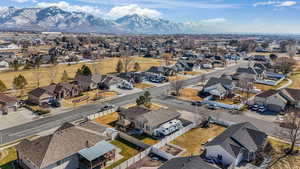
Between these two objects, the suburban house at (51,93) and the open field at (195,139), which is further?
the suburban house at (51,93)

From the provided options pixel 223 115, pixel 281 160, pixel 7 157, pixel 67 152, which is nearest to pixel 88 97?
pixel 7 157

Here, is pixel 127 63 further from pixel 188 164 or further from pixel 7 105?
pixel 188 164

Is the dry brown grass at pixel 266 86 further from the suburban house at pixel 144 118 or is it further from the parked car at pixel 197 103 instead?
the suburban house at pixel 144 118

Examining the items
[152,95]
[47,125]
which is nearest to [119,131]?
[47,125]

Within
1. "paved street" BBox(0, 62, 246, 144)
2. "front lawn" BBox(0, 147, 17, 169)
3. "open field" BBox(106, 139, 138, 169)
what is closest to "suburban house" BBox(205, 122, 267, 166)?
"open field" BBox(106, 139, 138, 169)

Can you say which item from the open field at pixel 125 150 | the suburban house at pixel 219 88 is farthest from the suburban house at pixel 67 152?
the suburban house at pixel 219 88
